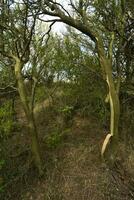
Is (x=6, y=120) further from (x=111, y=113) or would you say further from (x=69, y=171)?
(x=111, y=113)

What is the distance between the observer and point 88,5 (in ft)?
48.4

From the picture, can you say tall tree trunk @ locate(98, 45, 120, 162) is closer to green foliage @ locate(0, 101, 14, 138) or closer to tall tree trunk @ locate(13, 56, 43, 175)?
tall tree trunk @ locate(13, 56, 43, 175)

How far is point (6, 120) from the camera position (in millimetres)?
16156

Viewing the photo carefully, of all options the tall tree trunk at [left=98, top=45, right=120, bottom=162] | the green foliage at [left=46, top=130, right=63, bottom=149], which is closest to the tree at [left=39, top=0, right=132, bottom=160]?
the tall tree trunk at [left=98, top=45, right=120, bottom=162]

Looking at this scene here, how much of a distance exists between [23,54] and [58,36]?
3807mm

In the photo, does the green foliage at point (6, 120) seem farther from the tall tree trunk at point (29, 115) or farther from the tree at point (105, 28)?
the tree at point (105, 28)

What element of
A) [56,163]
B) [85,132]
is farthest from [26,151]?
[85,132]

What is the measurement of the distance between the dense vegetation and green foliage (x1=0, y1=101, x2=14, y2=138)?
3 cm

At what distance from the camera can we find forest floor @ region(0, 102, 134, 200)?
1323cm

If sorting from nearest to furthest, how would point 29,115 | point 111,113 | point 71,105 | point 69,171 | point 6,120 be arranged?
1. point 111,113
2. point 29,115
3. point 69,171
4. point 6,120
5. point 71,105

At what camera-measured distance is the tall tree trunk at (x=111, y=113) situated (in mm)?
13375

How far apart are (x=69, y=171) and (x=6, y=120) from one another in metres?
3.25

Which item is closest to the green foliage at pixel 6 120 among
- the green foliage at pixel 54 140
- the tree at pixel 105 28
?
the green foliage at pixel 54 140

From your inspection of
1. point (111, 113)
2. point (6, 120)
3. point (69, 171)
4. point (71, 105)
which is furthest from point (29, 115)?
point (71, 105)
